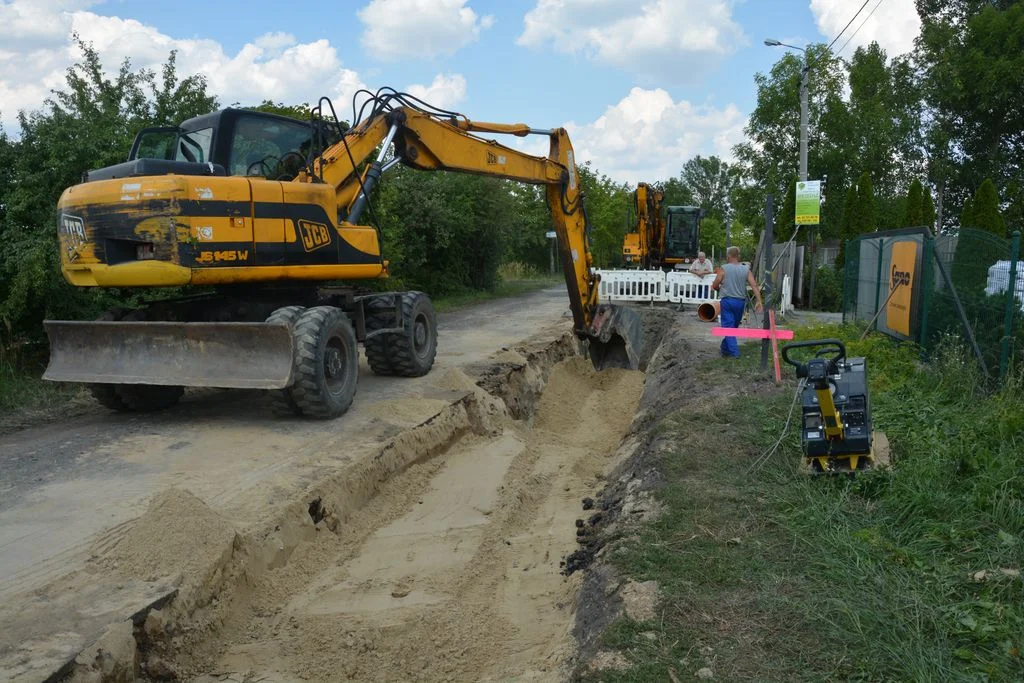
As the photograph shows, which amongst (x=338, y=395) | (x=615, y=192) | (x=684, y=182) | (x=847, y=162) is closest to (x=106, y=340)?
(x=338, y=395)

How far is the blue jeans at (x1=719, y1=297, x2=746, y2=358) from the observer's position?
35.8ft

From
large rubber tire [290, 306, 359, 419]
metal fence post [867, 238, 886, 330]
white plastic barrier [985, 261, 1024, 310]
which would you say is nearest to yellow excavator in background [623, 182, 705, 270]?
metal fence post [867, 238, 886, 330]

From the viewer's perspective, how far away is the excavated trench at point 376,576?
4.08 metres

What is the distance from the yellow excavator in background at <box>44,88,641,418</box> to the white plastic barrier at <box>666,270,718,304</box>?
11.1 m

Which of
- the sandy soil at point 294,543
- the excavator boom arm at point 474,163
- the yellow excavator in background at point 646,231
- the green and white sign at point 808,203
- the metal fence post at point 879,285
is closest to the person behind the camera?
the sandy soil at point 294,543

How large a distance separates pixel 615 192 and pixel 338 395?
4371 cm

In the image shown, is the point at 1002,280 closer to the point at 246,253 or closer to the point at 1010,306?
the point at 1010,306

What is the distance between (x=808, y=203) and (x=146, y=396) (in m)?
12.5

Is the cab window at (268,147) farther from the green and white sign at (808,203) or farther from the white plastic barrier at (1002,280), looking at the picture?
the green and white sign at (808,203)

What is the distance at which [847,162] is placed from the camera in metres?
36.8

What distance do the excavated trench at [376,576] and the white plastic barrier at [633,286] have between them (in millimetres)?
12594

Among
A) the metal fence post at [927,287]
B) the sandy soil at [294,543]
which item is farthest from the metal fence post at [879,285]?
the sandy soil at [294,543]

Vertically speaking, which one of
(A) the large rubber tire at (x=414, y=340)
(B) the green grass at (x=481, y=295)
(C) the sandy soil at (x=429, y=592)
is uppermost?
(A) the large rubber tire at (x=414, y=340)

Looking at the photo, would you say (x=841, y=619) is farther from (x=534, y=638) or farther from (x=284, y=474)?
(x=284, y=474)
